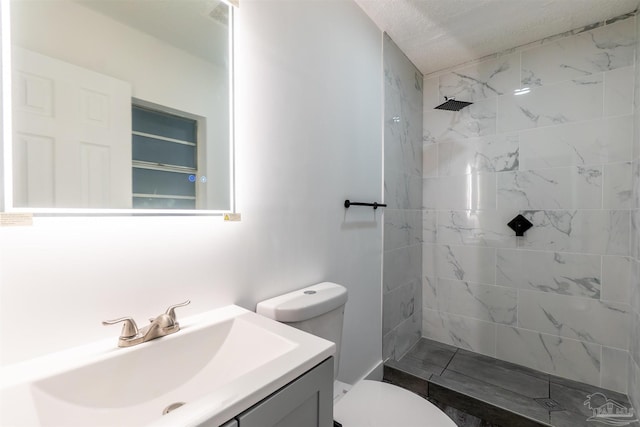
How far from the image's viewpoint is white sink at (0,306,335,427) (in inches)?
21.3

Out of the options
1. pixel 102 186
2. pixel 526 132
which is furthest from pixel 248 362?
pixel 526 132

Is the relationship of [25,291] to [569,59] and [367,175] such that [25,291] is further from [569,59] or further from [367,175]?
[569,59]

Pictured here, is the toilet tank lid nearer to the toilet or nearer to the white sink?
the toilet

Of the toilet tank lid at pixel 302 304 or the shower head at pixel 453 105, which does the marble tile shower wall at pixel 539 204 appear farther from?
the toilet tank lid at pixel 302 304

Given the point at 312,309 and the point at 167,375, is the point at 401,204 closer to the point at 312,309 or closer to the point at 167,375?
the point at 312,309

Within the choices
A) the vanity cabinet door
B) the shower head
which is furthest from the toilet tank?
the shower head

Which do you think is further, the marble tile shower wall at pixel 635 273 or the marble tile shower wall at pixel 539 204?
the marble tile shower wall at pixel 539 204

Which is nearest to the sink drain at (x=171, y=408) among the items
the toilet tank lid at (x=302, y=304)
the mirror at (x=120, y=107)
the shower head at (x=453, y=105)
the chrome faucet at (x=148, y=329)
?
the chrome faucet at (x=148, y=329)

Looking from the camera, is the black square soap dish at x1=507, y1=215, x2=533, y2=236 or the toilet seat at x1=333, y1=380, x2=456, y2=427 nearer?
the toilet seat at x1=333, y1=380, x2=456, y2=427

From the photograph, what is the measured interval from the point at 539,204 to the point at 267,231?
191 cm

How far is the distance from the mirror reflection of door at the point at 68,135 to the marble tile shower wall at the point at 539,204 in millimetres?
2206

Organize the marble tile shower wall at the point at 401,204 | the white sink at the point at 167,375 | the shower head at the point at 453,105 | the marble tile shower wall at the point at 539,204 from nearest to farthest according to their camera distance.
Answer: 1. the white sink at the point at 167,375
2. the marble tile shower wall at the point at 539,204
3. the marble tile shower wall at the point at 401,204
4. the shower head at the point at 453,105

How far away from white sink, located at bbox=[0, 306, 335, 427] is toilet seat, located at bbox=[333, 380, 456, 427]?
521 mm

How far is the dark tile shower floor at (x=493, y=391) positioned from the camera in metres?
1.58
